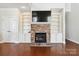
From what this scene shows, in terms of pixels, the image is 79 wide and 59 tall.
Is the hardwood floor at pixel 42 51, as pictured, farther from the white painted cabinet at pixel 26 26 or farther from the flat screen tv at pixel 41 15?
the flat screen tv at pixel 41 15

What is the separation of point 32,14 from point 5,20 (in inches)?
52.9

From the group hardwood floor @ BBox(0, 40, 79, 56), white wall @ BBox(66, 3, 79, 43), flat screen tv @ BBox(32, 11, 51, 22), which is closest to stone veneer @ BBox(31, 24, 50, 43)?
flat screen tv @ BBox(32, 11, 51, 22)

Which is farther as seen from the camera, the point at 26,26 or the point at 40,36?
the point at 40,36

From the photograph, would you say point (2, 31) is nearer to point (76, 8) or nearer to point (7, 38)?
point (7, 38)

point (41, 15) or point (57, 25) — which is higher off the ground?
point (41, 15)

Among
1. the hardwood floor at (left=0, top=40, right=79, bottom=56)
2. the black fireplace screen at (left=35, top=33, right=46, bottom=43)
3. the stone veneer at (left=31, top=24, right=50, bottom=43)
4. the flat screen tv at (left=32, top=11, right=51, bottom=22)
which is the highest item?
the flat screen tv at (left=32, top=11, right=51, bottom=22)

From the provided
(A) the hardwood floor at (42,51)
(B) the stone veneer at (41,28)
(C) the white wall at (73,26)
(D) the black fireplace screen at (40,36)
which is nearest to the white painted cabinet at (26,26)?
(B) the stone veneer at (41,28)

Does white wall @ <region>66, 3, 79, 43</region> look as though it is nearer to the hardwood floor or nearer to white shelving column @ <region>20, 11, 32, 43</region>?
the hardwood floor

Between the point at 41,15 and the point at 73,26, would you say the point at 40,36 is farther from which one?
the point at 73,26

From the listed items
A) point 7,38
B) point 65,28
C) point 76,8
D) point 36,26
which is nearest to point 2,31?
point 7,38

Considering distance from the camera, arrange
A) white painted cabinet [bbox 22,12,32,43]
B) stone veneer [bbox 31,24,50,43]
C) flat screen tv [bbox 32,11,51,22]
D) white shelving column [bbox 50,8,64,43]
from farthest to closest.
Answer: stone veneer [bbox 31,24,50,43] → flat screen tv [bbox 32,11,51,22] → white painted cabinet [bbox 22,12,32,43] → white shelving column [bbox 50,8,64,43]

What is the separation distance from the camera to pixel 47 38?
6.67 metres

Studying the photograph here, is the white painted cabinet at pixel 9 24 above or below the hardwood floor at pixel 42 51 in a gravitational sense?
above

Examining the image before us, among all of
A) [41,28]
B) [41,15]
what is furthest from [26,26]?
[41,15]
